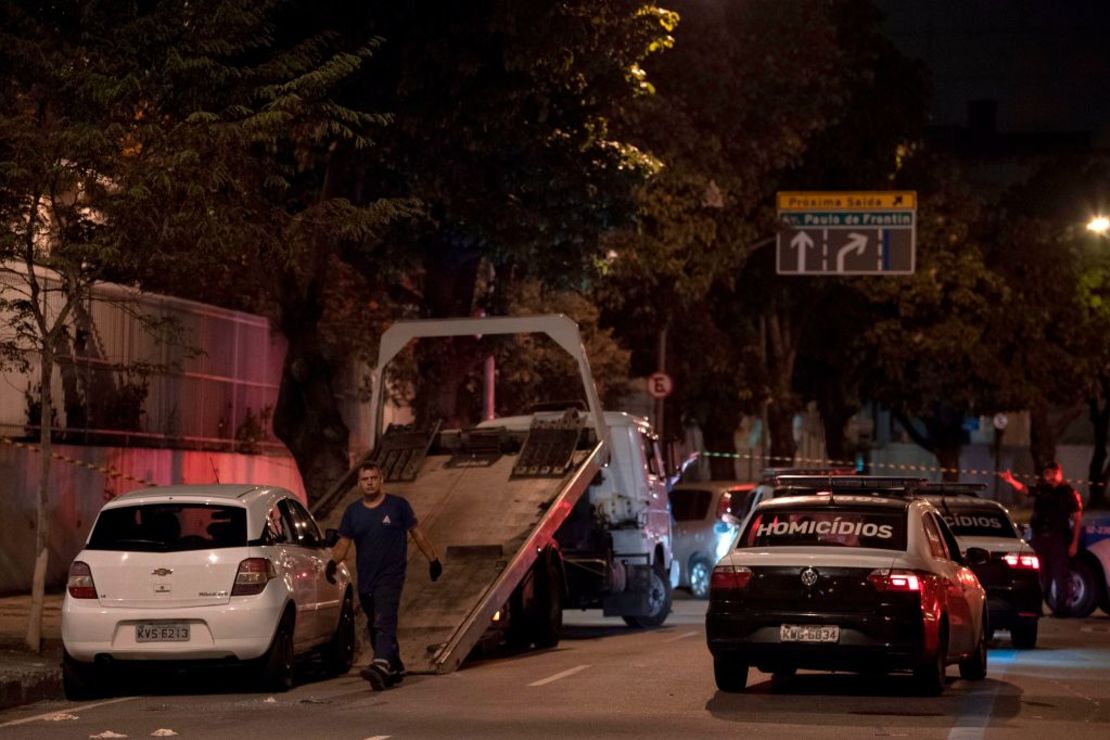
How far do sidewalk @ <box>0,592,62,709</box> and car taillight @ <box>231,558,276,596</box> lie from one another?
5.83 ft

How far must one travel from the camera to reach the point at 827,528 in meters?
15.0

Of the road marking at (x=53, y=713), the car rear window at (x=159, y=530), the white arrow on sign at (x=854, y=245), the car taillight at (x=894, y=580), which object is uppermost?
the white arrow on sign at (x=854, y=245)

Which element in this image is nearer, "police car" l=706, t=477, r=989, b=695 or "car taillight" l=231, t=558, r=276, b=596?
"police car" l=706, t=477, r=989, b=695

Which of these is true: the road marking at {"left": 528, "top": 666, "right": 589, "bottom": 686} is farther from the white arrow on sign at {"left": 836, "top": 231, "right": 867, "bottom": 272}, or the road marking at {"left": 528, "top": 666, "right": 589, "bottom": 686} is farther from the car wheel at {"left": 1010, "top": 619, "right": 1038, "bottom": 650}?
the white arrow on sign at {"left": 836, "top": 231, "right": 867, "bottom": 272}

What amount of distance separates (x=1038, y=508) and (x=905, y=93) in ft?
77.6

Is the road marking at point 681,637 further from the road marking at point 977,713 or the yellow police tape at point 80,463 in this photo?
the yellow police tape at point 80,463

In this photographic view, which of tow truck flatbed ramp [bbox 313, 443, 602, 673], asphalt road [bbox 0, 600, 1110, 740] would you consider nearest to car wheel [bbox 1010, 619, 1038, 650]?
asphalt road [bbox 0, 600, 1110, 740]

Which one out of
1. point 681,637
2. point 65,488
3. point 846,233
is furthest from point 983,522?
point 846,233

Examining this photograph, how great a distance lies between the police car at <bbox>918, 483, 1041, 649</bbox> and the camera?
19.8 metres

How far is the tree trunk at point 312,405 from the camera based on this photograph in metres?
24.4

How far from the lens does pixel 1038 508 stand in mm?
24656

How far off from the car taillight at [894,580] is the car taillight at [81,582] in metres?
5.81

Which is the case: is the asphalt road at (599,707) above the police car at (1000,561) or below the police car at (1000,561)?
below

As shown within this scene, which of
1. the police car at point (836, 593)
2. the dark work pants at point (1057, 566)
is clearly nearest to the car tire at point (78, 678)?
the police car at point (836, 593)
